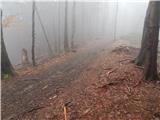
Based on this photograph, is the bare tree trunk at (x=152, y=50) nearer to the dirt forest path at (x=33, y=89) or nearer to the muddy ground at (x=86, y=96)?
the muddy ground at (x=86, y=96)

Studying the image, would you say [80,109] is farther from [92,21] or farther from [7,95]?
[92,21]

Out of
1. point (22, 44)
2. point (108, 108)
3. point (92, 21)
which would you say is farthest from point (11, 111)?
point (92, 21)

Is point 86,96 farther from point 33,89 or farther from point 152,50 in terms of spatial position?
point 152,50

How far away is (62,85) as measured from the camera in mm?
12781

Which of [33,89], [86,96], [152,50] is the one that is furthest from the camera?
[33,89]

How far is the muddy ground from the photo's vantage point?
916cm

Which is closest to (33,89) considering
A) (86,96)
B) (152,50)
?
(86,96)

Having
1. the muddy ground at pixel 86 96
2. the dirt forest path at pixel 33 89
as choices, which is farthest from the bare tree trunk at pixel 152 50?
the dirt forest path at pixel 33 89

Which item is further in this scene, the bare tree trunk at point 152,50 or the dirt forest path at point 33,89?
the bare tree trunk at point 152,50

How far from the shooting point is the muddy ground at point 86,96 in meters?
9.16

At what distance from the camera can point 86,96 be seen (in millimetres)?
10461

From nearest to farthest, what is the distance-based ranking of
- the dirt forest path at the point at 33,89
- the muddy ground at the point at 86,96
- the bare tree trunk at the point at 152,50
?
1. the muddy ground at the point at 86,96
2. the dirt forest path at the point at 33,89
3. the bare tree trunk at the point at 152,50

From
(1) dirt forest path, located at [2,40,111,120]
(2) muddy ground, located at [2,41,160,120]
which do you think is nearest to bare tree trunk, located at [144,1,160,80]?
(2) muddy ground, located at [2,41,160,120]

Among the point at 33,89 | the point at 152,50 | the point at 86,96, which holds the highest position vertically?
the point at 152,50
